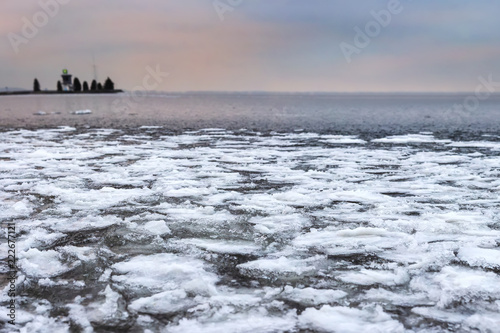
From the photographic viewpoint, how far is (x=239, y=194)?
22.5 ft

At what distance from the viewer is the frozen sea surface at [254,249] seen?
10.3ft

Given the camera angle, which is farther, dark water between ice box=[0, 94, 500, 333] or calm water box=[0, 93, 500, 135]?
→ calm water box=[0, 93, 500, 135]

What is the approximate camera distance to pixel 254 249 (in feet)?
14.7

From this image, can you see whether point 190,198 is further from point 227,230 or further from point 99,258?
point 99,258

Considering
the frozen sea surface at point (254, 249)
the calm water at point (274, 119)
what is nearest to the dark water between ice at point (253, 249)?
the frozen sea surface at point (254, 249)

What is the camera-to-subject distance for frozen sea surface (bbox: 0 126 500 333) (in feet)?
10.3

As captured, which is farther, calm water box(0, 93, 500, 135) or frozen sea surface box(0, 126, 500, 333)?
calm water box(0, 93, 500, 135)

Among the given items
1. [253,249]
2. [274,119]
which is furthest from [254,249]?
[274,119]

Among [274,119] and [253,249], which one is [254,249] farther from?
[274,119]

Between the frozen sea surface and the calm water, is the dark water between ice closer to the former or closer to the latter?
the frozen sea surface

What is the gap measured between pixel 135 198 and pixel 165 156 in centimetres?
479

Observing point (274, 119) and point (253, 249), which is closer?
point (253, 249)

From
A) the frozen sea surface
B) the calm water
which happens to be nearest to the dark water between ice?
the frozen sea surface

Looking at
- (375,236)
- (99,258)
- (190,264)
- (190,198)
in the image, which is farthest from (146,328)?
(190,198)
